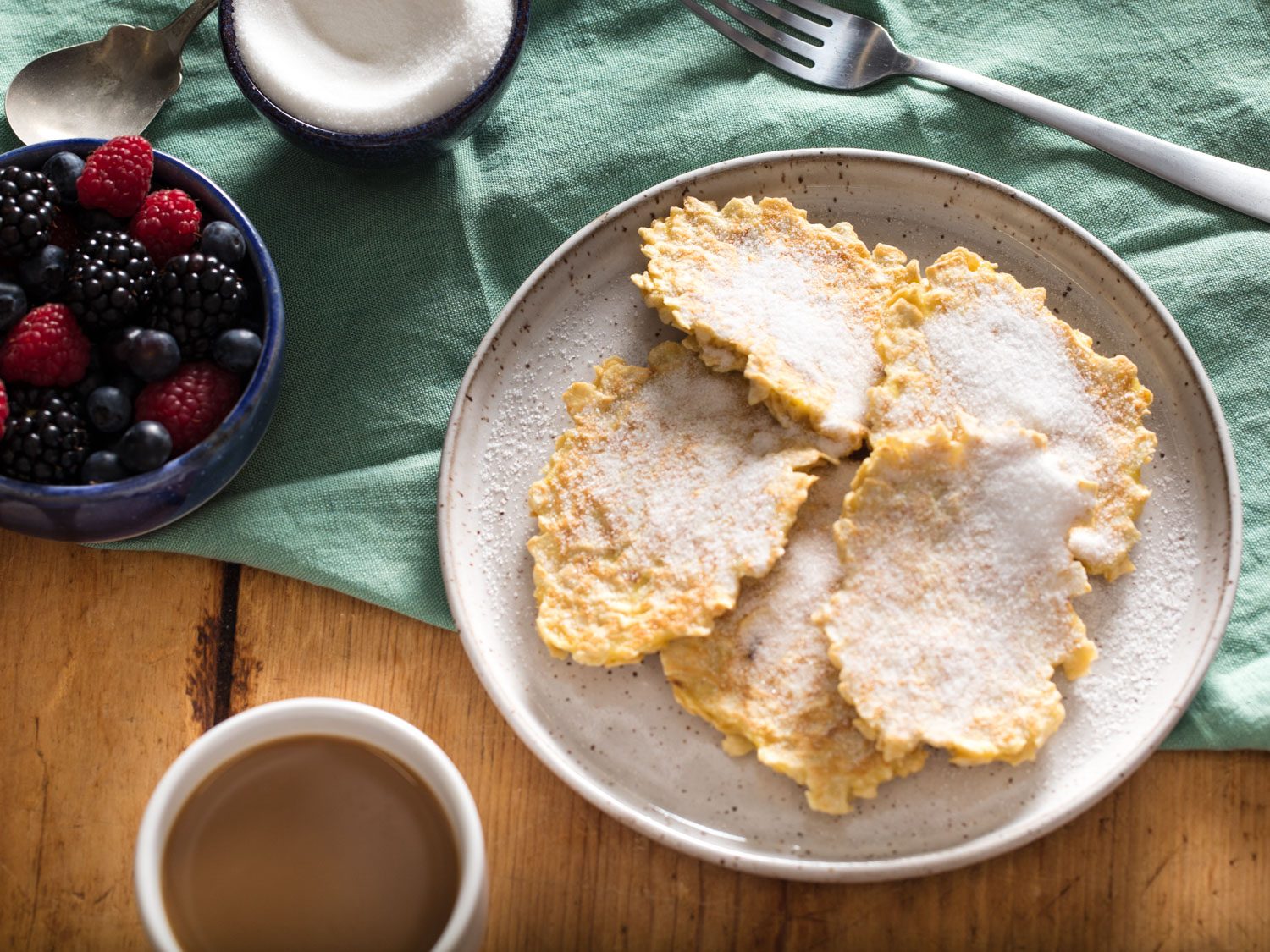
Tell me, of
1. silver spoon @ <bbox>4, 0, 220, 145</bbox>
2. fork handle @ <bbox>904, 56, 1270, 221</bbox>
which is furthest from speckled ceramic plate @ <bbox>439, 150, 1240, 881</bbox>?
silver spoon @ <bbox>4, 0, 220, 145</bbox>

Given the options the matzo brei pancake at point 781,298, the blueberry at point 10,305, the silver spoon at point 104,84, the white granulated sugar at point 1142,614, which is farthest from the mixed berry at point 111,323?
the white granulated sugar at point 1142,614

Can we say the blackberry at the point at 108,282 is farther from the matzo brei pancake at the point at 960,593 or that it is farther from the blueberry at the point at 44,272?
the matzo brei pancake at the point at 960,593

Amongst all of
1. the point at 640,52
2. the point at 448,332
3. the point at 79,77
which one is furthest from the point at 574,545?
the point at 79,77

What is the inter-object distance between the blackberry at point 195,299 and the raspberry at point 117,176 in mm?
148

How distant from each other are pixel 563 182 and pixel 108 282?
864mm

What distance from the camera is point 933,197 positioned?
7.30 ft

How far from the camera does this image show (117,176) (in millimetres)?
2012

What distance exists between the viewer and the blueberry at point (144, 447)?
1.92 meters

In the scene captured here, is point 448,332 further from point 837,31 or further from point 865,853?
point 865,853

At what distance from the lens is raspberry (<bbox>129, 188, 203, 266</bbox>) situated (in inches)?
78.7

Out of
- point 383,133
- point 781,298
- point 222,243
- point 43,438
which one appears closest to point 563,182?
point 383,133

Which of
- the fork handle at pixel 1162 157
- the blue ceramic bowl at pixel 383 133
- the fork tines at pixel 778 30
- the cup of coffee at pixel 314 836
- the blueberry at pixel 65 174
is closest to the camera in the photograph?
the cup of coffee at pixel 314 836

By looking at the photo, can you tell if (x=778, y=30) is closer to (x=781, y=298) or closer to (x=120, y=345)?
(x=781, y=298)

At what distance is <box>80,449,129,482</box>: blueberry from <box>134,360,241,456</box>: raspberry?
0.08m
